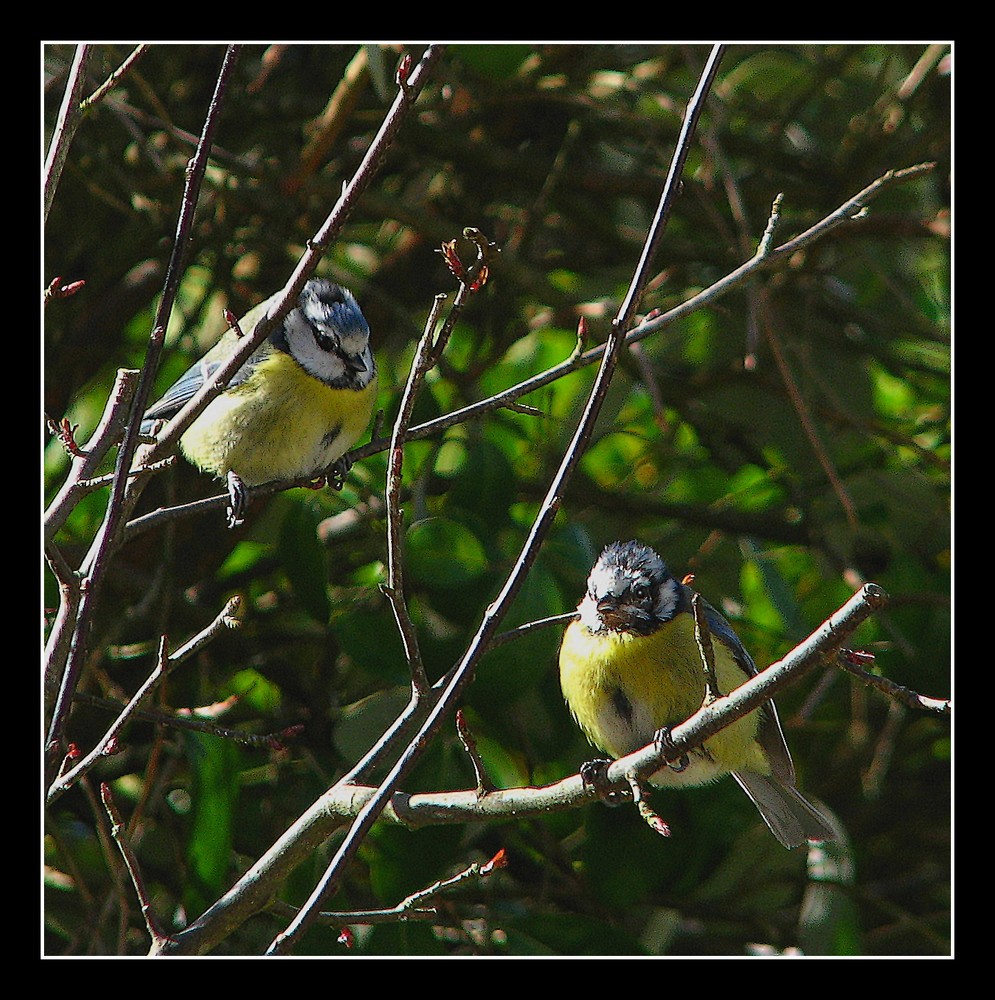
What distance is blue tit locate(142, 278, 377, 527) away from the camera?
1.67 meters

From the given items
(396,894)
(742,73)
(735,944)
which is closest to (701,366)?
(742,73)

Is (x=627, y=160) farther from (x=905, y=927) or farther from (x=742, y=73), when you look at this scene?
(x=905, y=927)

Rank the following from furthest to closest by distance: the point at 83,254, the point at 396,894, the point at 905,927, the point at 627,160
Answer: the point at 627,160
the point at 83,254
the point at 905,927
the point at 396,894

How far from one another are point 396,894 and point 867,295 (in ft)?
4.71

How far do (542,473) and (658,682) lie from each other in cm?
58

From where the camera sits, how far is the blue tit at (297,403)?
1.67 metres

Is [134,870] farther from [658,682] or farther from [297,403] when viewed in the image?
[297,403]

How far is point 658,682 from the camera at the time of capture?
143 centimetres

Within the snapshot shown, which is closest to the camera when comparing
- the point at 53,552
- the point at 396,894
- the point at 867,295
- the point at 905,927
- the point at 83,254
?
the point at 53,552

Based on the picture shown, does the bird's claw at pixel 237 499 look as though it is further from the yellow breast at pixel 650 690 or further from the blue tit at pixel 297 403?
the yellow breast at pixel 650 690

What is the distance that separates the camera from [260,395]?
Answer: 168cm

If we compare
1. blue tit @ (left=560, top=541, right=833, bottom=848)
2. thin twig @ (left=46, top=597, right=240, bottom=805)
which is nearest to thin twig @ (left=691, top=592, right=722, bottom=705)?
thin twig @ (left=46, top=597, right=240, bottom=805)

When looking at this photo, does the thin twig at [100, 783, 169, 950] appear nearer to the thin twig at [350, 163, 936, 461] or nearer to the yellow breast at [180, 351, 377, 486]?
the thin twig at [350, 163, 936, 461]

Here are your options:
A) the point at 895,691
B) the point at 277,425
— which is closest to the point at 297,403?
the point at 277,425
